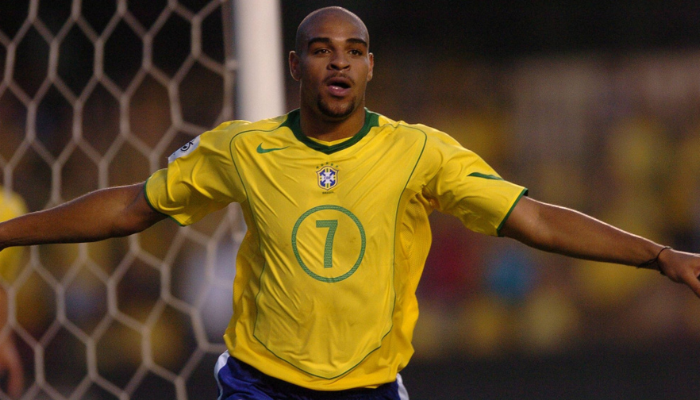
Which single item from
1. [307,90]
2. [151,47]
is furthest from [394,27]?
[307,90]

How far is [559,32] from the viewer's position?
6.22 m

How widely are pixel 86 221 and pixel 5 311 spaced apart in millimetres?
2423

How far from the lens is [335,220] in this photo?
6.60 feet

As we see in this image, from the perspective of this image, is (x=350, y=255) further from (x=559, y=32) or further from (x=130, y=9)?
(x=559, y=32)

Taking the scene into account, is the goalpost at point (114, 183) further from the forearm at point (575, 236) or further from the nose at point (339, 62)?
the forearm at point (575, 236)

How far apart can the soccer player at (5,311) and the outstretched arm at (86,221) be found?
1928 mm

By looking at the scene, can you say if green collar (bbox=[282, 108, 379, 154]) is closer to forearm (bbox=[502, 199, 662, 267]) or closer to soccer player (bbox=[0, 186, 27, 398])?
forearm (bbox=[502, 199, 662, 267])

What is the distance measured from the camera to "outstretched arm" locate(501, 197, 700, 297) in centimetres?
187

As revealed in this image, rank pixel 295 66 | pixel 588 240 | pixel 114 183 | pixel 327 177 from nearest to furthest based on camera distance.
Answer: pixel 588 240 < pixel 327 177 < pixel 295 66 < pixel 114 183

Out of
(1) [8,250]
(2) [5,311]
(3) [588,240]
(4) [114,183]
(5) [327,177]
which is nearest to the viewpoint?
(3) [588,240]

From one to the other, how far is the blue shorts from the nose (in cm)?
75

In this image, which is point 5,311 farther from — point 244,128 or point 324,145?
point 324,145

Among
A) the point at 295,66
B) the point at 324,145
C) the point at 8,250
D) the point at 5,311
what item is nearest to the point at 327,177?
the point at 324,145

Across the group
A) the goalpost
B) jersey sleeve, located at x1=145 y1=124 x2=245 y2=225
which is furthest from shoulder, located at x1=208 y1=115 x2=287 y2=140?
the goalpost
